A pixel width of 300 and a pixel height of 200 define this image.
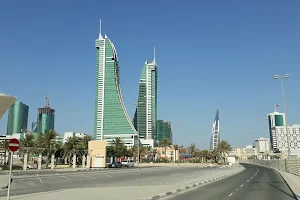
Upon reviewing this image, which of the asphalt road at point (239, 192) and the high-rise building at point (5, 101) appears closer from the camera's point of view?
the asphalt road at point (239, 192)

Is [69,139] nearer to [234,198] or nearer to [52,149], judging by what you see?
[52,149]

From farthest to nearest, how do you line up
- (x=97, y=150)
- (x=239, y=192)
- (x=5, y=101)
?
(x=97, y=150)
(x=5, y=101)
(x=239, y=192)

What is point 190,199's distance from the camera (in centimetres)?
1684

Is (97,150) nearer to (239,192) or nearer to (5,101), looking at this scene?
(5,101)

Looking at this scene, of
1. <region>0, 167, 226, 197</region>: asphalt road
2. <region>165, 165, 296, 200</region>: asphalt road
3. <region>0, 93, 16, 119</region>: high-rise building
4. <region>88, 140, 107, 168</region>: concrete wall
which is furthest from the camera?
<region>88, 140, 107, 168</region>: concrete wall

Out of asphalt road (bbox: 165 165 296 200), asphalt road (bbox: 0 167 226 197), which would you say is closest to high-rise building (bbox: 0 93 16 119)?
asphalt road (bbox: 0 167 226 197)

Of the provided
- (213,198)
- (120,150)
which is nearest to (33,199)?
(213,198)

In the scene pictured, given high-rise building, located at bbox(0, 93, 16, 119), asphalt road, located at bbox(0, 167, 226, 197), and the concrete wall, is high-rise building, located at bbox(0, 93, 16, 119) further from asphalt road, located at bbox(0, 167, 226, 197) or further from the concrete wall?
the concrete wall

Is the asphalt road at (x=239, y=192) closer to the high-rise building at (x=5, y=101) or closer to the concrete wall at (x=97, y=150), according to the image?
the high-rise building at (x=5, y=101)

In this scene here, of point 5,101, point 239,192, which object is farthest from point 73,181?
point 239,192

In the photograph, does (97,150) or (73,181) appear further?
(97,150)

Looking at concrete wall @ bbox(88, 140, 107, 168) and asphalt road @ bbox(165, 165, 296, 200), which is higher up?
concrete wall @ bbox(88, 140, 107, 168)

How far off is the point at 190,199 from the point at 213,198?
1514mm

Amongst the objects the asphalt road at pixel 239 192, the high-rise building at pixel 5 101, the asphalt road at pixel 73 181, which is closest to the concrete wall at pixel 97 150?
the asphalt road at pixel 73 181
